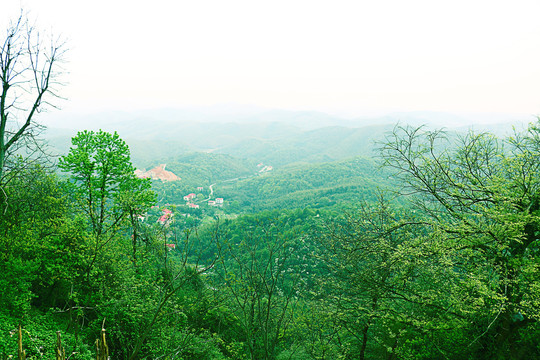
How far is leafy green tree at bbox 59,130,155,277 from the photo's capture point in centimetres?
1143

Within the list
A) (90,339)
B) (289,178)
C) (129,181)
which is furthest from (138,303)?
(289,178)

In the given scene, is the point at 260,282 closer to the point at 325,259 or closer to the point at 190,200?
the point at 325,259

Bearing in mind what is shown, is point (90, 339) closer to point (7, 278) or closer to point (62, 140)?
point (7, 278)

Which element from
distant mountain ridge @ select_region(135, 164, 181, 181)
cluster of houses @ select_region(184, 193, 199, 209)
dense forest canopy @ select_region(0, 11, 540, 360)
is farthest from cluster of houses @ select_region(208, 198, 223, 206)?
dense forest canopy @ select_region(0, 11, 540, 360)

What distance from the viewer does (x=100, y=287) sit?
379 inches

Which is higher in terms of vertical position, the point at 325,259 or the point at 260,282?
the point at 260,282

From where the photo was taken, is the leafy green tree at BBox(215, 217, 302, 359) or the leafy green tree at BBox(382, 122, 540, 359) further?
the leafy green tree at BBox(382, 122, 540, 359)

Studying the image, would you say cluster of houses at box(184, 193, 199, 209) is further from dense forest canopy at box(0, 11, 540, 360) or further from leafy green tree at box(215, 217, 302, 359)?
leafy green tree at box(215, 217, 302, 359)

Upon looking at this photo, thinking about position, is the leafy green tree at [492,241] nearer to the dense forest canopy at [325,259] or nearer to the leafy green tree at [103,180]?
the dense forest canopy at [325,259]

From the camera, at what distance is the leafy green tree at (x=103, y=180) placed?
11430 mm

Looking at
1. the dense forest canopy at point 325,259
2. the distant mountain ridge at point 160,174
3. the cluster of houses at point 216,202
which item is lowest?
the cluster of houses at point 216,202

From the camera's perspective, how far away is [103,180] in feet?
39.6

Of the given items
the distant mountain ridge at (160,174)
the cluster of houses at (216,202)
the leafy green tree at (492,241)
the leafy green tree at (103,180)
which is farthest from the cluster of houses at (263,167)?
the leafy green tree at (492,241)

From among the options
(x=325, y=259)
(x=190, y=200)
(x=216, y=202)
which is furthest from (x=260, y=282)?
(x=216, y=202)
